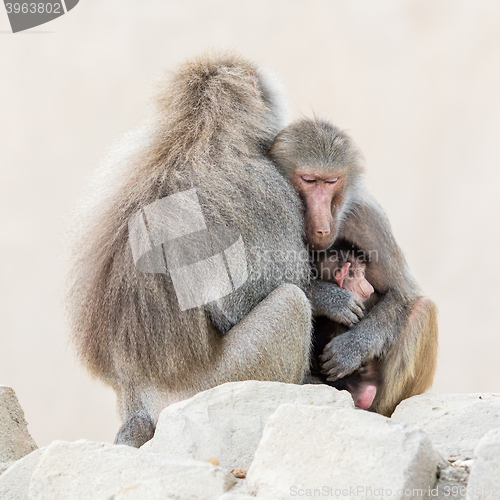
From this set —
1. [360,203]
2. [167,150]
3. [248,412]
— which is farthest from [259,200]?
[248,412]

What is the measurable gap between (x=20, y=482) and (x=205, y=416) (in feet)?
1.52

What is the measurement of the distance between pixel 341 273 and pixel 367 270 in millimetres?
150

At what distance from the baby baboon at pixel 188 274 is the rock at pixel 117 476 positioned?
64 cm

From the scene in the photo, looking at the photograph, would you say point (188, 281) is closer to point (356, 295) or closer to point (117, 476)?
point (356, 295)

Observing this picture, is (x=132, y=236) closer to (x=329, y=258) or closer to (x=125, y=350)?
(x=125, y=350)

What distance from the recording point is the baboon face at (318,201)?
2383 mm

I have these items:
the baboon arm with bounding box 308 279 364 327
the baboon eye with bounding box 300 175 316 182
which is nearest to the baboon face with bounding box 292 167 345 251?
the baboon eye with bounding box 300 175 316 182

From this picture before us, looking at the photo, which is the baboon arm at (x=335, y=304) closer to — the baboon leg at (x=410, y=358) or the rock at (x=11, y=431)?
the baboon leg at (x=410, y=358)

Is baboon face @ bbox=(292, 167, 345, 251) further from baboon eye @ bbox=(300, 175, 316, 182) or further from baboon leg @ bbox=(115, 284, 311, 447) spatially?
baboon leg @ bbox=(115, 284, 311, 447)

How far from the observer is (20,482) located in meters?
1.68

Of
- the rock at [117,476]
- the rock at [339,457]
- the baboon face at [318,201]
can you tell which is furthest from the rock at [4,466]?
the baboon face at [318,201]

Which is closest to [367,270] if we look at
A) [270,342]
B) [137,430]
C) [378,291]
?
[378,291]

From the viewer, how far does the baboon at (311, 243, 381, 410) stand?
8.29ft

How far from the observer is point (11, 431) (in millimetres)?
2119
